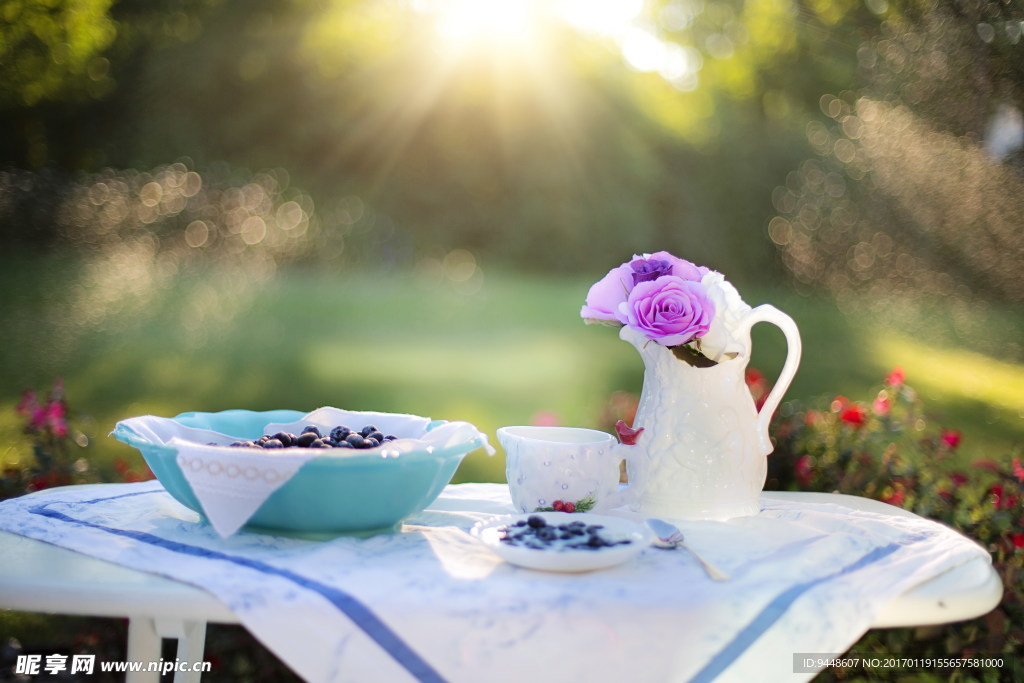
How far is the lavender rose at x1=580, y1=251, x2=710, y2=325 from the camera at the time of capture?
3.21ft

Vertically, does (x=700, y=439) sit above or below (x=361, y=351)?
above

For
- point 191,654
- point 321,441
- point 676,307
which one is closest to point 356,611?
point 321,441

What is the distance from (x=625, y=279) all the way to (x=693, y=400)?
0.54 feet

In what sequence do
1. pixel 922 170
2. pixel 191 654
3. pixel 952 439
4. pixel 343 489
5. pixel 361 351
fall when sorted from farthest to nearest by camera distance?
pixel 922 170, pixel 361 351, pixel 952 439, pixel 191 654, pixel 343 489

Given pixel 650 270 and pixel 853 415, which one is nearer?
pixel 650 270

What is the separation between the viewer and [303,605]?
693 mm

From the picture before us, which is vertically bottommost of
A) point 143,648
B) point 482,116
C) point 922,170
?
point 143,648

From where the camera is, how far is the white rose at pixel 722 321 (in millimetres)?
933

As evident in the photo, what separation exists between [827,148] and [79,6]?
6020 millimetres

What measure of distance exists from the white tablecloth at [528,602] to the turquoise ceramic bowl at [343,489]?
0.07 feet

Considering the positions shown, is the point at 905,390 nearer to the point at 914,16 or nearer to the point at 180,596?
the point at 180,596

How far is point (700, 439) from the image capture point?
37.2 inches

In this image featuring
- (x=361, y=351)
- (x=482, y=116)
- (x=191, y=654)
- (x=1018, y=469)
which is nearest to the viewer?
(x=191, y=654)

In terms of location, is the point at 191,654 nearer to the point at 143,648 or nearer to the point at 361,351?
the point at 143,648
